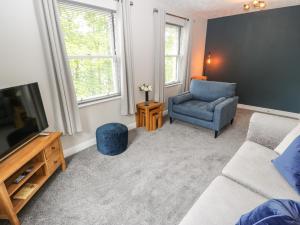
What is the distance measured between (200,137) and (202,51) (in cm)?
295

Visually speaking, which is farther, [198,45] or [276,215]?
[198,45]

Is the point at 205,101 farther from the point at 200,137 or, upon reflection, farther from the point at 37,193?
the point at 37,193

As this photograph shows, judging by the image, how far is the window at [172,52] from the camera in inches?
153

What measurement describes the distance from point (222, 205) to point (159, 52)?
2.92 metres

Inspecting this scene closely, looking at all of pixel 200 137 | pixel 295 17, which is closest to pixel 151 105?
pixel 200 137

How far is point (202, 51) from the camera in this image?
4.86 meters

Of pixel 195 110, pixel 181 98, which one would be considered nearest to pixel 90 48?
pixel 181 98

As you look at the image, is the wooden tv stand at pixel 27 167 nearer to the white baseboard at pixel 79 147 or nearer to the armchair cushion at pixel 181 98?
the white baseboard at pixel 79 147

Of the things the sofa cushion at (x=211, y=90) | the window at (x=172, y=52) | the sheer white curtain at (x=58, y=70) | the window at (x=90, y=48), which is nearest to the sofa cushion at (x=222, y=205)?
the sheer white curtain at (x=58, y=70)

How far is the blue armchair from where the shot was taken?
9.32 ft

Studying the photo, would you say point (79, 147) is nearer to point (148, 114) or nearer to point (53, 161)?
point (53, 161)

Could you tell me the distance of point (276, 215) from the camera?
0.60 metres

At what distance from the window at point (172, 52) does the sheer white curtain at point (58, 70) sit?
7.70ft

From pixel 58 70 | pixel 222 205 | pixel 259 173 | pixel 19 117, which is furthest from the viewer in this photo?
pixel 58 70
